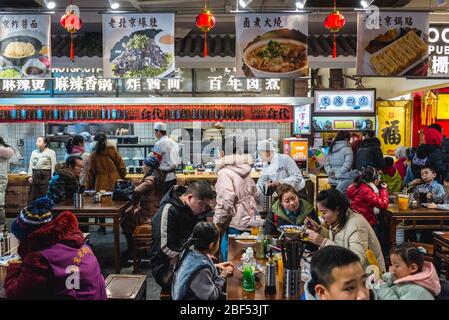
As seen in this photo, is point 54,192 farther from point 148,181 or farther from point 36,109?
point 36,109

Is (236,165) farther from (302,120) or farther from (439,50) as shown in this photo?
(302,120)

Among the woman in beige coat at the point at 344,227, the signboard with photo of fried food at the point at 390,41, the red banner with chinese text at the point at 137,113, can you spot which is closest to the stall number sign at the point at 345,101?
the red banner with chinese text at the point at 137,113

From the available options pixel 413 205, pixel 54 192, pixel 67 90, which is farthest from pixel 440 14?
pixel 67 90

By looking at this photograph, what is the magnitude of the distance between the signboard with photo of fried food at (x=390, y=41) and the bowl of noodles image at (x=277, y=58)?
0.81 m

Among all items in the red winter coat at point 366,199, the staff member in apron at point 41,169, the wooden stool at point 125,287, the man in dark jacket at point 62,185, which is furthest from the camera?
the staff member in apron at point 41,169

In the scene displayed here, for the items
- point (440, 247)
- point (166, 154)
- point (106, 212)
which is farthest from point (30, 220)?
point (166, 154)

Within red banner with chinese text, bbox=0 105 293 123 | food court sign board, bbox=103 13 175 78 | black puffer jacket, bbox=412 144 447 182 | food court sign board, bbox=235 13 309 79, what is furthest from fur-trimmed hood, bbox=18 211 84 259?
red banner with chinese text, bbox=0 105 293 123

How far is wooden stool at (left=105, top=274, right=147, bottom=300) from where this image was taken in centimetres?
355

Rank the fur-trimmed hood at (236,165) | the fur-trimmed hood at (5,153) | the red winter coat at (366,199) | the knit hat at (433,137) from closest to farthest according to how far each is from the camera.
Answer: the fur-trimmed hood at (236,165), the red winter coat at (366,199), the knit hat at (433,137), the fur-trimmed hood at (5,153)

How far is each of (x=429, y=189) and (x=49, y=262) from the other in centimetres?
563

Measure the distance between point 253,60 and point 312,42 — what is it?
7.95 ft

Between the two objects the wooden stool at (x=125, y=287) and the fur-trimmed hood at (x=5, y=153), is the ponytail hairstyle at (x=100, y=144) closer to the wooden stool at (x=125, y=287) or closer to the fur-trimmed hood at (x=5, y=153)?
the fur-trimmed hood at (x=5, y=153)

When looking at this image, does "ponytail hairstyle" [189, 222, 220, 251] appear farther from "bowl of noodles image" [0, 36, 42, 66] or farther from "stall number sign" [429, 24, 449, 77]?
"stall number sign" [429, 24, 449, 77]

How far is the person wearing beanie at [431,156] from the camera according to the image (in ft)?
23.2
